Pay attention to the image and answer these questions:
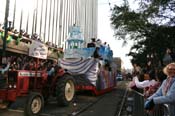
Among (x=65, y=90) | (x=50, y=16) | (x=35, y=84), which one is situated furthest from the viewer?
(x=50, y=16)

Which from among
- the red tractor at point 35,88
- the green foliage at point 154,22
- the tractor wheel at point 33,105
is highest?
the green foliage at point 154,22

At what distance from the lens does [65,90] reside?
13359 millimetres

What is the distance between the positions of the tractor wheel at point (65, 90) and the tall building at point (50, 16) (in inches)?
433

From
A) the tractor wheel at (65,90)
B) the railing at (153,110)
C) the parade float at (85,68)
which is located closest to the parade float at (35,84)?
the tractor wheel at (65,90)

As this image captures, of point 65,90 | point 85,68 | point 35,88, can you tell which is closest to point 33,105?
point 35,88

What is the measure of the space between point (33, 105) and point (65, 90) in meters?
2.75

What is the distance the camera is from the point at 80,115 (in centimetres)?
1165

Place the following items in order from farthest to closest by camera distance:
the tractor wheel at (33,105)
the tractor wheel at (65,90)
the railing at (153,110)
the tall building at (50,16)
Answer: the tall building at (50,16) < the tractor wheel at (65,90) < the tractor wheel at (33,105) < the railing at (153,110)

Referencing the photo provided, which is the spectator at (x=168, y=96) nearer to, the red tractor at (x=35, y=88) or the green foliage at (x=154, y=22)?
the red tractor at (x=35, y=88)

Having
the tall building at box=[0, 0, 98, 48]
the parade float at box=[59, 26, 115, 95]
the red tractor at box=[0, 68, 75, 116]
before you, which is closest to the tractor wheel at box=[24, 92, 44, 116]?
the red tractor at box=[0, 68, 75, 116]

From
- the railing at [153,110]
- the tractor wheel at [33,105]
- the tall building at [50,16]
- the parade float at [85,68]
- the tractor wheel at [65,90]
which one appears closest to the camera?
the railing at [153,110]

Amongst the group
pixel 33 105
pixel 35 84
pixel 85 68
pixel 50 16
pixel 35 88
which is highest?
pixel 50 16

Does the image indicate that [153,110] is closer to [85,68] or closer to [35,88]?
[35,88]

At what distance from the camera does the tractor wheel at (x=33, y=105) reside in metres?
10.4
